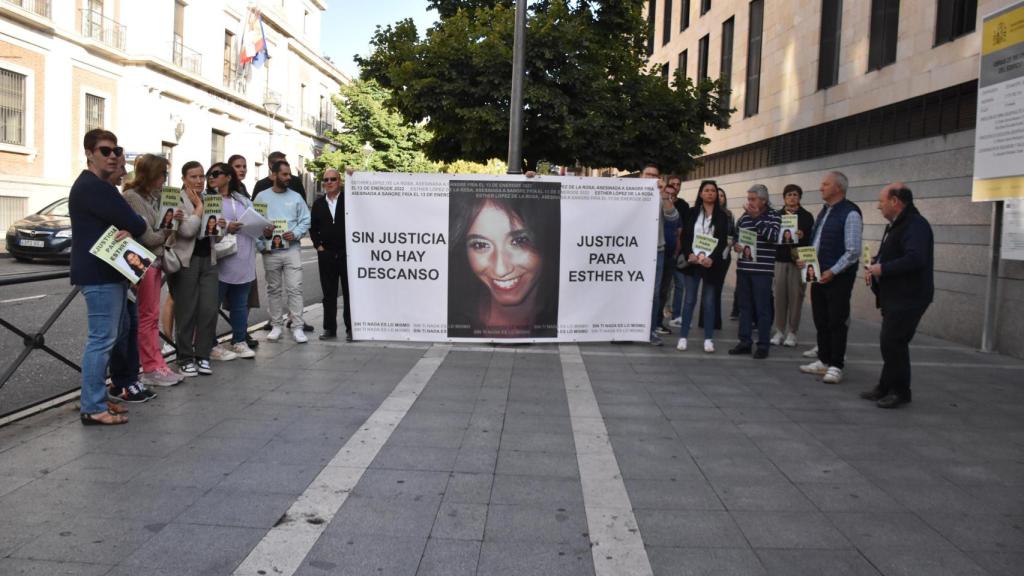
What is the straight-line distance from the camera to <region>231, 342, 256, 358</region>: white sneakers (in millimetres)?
7410

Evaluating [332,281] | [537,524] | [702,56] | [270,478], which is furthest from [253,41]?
[537,524]

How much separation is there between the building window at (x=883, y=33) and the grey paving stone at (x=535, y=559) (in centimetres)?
1146

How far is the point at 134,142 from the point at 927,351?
29.1 meters

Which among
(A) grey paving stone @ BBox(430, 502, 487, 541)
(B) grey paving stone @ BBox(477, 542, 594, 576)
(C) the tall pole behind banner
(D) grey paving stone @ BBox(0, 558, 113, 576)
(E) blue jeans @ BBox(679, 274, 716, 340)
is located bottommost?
(D) grey paving stone @ BBox(0, 558, 113, 576)

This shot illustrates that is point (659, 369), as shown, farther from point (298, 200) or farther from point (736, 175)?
point (736, 175)

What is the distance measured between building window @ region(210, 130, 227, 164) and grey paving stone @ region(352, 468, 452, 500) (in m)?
35.1

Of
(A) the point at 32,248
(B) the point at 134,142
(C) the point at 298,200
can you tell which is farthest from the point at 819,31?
(B) the point at 134,142

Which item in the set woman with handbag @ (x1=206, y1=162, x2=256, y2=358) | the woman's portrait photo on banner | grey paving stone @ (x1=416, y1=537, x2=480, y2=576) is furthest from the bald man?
grey paving stone @ (x1=416, y1=537, x2=480, y2=576)

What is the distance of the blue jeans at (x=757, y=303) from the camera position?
824 centimetres

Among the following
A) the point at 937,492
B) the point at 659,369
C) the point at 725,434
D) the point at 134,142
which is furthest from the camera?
the point at 134,142

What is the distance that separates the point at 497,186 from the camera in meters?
8.38

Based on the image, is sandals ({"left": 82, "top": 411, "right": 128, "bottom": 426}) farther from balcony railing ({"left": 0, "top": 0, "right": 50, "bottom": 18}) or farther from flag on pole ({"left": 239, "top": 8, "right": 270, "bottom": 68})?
flag on pole ({"left": 239, "top": 8, "right": 270, "bottom": 68})

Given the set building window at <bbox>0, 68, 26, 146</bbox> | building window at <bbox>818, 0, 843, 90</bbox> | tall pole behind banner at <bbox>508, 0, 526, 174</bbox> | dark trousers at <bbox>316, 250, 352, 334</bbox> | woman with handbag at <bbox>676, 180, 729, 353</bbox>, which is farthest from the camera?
building window at <bbox>0, 68, 26, 146</bbox>

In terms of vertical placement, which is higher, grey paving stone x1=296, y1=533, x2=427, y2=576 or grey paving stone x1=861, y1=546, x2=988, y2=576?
grey paving stone x1=861, y1=546, x2=988, y2=576
